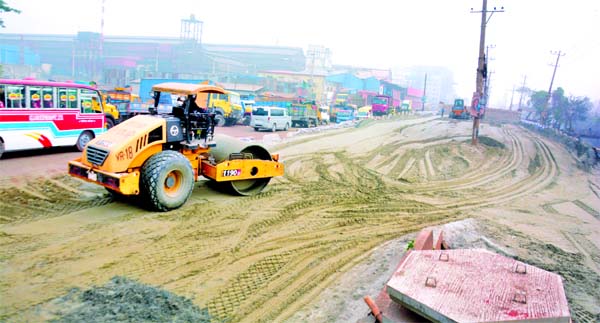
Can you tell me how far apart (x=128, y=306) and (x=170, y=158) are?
368cm

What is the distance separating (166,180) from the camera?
7938mm

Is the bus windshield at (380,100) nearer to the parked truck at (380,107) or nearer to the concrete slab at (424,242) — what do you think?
the parked truck at (380,107)

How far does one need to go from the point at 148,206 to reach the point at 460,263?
5.54 m

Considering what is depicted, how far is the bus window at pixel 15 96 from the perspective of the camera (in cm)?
1198

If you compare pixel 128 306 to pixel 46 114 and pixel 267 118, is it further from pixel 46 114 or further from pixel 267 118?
pixel 267 118

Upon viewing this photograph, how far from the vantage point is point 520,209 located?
9.70 metres

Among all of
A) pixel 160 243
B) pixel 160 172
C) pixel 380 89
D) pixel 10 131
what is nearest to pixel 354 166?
pixel 160 172

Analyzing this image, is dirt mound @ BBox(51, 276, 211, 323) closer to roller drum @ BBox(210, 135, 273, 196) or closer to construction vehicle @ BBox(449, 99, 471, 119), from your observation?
roller drum @ BBox(210, 135, 273, 196)

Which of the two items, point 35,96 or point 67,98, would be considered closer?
point 35,96

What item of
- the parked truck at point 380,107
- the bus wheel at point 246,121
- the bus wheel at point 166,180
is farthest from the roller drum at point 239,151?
the parked truck at point 380,107

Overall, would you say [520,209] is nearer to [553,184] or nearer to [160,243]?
[553,184]

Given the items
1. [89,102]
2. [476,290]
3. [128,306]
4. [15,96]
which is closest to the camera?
[476,290]

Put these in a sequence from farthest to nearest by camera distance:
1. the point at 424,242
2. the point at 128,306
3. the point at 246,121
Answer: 1. the point at 246,121
2. the point at 424,242
3. the point at 128,306

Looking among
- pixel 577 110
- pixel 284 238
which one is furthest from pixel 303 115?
pixel 577 110
